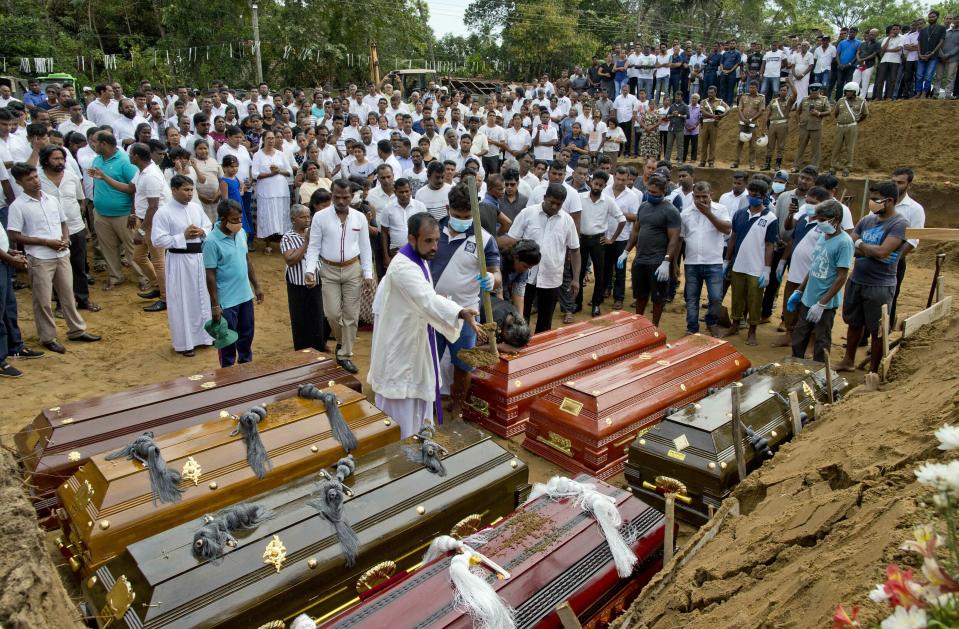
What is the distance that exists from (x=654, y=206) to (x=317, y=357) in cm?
413

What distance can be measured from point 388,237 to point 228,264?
7.61 ft

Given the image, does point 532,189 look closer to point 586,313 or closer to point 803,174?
point 586,313

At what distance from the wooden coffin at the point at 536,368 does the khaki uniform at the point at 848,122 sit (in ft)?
28.2

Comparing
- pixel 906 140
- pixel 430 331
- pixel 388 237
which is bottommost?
pixel 430 331

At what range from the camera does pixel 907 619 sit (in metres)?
1.16

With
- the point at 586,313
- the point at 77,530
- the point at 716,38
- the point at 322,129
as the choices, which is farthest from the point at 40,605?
the point at 716,38

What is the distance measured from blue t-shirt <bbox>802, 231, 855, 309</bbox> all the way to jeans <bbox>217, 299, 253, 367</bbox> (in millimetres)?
5207

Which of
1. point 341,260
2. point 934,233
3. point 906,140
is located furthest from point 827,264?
point 906,140

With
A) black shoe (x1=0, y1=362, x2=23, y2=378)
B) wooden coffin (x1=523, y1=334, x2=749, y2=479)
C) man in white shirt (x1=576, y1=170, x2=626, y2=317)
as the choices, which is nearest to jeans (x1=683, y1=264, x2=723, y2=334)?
man in white shirt (x1=576, y1=170, x2=626, y2=317)

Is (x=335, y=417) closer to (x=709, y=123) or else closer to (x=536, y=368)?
(x=536, y=368)

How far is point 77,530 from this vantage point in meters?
3.15

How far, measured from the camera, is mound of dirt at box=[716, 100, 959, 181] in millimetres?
12789

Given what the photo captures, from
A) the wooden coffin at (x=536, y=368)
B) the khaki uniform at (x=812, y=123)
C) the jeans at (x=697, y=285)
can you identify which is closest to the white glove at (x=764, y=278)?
the jeans at (x=697, y=285)

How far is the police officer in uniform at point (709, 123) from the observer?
43.3 feet
